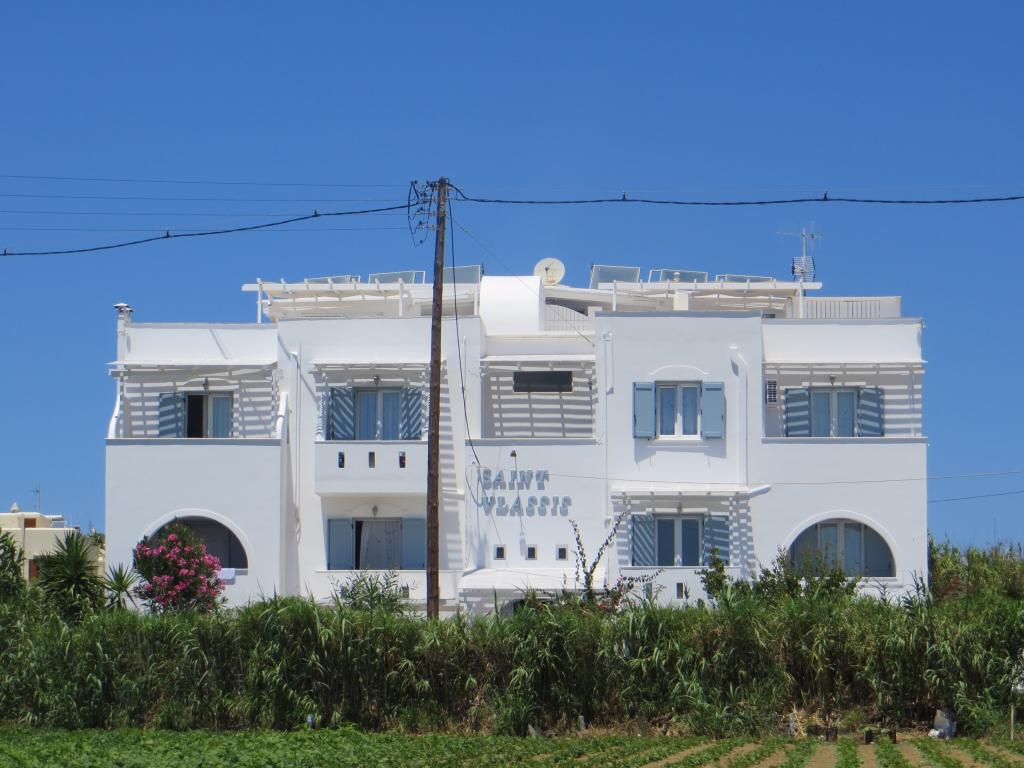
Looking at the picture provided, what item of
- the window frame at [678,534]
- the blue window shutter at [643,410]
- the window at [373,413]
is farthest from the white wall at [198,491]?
the window frame at [678,534]

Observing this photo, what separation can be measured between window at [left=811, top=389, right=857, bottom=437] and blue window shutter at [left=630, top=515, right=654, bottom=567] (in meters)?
4.60

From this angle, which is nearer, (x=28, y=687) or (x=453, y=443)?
(x=28, y=687)

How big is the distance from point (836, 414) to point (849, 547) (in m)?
3.14

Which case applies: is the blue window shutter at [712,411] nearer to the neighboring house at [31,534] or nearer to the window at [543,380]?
the window at [543,380]

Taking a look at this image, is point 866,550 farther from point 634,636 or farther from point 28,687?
point 28,687

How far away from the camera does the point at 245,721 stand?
2980 cm

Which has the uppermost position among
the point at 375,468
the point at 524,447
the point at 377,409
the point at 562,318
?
the point at 562,318

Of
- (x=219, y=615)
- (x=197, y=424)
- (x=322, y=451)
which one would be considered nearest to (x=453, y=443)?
(x=322, y=451)

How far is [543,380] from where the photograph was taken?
127 ft

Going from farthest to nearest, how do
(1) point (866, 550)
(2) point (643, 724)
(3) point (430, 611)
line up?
(1) point (866, 550) < (3) point (430, 611) < (2) point (643, 724)

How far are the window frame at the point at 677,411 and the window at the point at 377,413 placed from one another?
19.6ft

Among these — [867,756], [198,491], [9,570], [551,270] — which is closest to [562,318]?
[551,270]

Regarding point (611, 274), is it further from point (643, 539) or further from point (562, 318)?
point (643, 539)

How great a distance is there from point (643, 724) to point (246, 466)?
1203 centimetres
